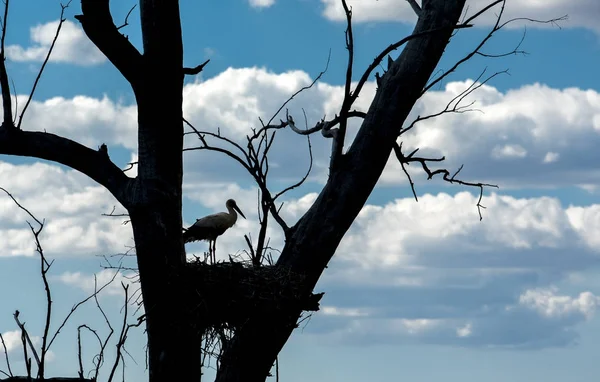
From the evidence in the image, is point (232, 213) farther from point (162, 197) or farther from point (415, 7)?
point (162, 197)

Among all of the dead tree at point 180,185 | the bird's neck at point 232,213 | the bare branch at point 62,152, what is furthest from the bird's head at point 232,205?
the bare branch at point 62,152

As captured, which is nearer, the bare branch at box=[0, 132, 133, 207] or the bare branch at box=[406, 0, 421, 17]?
the bare branch at box=[0, 132, 133, 207]

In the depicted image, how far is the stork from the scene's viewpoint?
38.6ft

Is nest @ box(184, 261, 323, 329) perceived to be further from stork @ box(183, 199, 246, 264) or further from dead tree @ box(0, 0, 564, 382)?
stork @ box(183, 199, 246, 264)

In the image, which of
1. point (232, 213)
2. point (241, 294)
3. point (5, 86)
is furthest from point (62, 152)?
point (232, 213)

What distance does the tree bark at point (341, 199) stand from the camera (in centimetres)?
754

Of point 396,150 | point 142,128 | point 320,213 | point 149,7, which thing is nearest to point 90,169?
point 142,128

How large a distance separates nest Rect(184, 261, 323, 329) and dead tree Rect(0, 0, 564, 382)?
0.01 m

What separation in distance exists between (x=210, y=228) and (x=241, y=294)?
13.8 ft

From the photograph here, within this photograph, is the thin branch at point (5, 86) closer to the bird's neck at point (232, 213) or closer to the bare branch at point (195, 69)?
the bare branch at point (195, 69)

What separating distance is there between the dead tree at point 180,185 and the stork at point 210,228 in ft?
11.9

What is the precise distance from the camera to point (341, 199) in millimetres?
7555

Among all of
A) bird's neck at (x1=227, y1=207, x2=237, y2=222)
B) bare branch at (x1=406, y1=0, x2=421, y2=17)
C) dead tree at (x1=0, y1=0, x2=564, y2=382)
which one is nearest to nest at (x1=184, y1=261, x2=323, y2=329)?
dead tree at (x1=0, y1=0, x2=564, y2=382)

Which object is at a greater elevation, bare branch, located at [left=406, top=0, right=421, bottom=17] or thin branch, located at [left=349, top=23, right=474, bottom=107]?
bare branch, located at [left=406, top=0, right=421, bottom=17]
